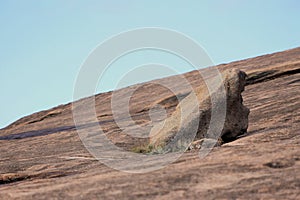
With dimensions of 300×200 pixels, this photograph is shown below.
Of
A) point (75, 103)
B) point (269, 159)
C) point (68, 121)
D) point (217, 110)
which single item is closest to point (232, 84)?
point (217, 110)

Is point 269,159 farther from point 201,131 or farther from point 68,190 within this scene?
point 201,131

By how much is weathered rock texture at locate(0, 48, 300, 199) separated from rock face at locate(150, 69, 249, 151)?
33.1 inches

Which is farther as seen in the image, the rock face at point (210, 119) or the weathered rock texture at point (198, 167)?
the rock face at point (210, 119)

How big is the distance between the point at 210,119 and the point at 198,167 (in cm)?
708

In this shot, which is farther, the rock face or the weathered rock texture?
the rock face

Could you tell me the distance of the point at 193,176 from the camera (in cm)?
876

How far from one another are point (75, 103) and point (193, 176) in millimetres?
30343

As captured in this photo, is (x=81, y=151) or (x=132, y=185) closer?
(x=132, y=185)

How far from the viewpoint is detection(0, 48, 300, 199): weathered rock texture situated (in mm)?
8102

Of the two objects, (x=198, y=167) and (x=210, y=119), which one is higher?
(x=198, y=167)

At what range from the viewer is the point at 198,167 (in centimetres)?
932

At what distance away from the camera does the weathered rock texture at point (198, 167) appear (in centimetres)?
810

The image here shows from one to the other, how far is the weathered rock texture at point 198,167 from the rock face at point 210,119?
0.84 metres

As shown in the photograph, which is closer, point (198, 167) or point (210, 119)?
point (198, 167)
